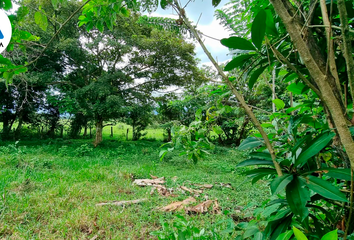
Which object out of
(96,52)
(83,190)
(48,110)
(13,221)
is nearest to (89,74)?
(96,52)

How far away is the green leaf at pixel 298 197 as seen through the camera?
1.15 ft

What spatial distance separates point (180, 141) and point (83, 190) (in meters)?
1.98

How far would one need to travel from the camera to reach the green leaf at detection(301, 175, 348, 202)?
34 cm

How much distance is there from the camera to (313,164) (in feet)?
1.63

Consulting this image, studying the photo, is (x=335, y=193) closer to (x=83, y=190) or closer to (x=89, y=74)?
(x=83, y=190)

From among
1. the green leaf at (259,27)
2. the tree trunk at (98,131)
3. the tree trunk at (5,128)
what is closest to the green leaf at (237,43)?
the green leaf at (259,27)

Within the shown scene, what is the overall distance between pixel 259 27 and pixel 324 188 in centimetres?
33

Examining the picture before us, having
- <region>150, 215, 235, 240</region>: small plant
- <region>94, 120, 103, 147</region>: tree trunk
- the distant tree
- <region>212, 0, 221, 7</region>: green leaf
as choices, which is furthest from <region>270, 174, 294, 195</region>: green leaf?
<region>94, 120, 103, 147</region>: tree trunk

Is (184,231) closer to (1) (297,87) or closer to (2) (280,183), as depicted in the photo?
(2) (280,183)

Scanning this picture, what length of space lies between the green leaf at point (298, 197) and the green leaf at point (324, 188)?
0.01m

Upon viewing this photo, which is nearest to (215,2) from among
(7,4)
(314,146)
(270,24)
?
(270,24)

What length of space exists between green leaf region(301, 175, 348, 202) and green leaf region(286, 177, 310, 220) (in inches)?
0.5

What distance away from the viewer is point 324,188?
1.16 ft

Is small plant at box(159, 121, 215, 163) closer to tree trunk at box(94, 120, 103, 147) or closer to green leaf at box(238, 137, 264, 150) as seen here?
green leaf at box(238, 137, 264, 150)
